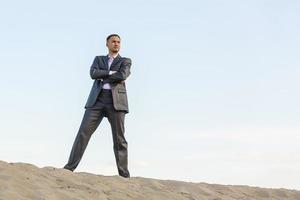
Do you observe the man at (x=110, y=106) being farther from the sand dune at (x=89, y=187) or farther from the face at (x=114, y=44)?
the sand dune at (x=89, y=187)

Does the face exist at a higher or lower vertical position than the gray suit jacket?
higher

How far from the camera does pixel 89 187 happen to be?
739 centimetres

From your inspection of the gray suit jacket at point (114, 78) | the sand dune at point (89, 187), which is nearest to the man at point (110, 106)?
the gray suit jacket at point (114, 78)

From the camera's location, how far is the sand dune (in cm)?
659

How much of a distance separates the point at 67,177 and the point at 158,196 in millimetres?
1231

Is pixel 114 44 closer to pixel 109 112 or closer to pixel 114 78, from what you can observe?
pixel 114 78

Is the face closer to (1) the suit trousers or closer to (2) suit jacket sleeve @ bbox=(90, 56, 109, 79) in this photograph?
(2) suit jacket sleeve @ bbox=(90, 56, 109, 79)

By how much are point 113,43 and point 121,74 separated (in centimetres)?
46

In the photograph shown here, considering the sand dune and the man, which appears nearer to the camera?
the sand dune

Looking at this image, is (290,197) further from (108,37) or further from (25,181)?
(25,181)

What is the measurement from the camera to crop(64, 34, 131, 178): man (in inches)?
335

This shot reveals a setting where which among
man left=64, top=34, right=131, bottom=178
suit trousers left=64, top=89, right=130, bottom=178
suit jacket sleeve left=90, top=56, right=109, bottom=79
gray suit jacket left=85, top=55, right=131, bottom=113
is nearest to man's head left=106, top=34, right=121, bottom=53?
man left=64, top=34, right=131, bottom=178

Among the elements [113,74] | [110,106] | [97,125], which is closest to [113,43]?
[113,74]

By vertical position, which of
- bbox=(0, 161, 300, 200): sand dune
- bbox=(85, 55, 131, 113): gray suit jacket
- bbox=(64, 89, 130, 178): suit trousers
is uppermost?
bbox=(85, 55, 131, 113): gray suit jacket
